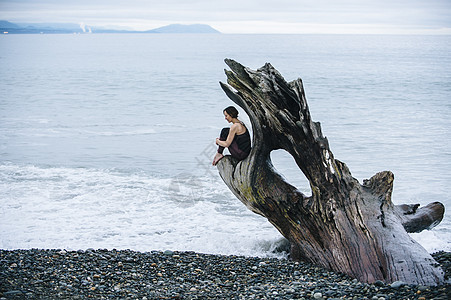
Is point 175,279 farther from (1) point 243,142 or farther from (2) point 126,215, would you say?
(2) point 126,215

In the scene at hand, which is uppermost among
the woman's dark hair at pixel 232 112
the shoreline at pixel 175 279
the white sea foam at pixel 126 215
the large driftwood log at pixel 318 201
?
the woman's dark hair at pixel 232 112

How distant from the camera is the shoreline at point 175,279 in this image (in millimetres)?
5611

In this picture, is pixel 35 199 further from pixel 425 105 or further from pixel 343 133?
pixel 425 105

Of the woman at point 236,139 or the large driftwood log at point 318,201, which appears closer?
the large driftwood log at point 318,201

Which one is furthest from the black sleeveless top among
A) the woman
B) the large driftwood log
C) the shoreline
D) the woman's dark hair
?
the shoreline

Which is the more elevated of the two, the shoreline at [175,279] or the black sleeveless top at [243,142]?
the black sleeveless top at [243,142]

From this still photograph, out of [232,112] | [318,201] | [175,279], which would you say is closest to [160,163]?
[232,112]

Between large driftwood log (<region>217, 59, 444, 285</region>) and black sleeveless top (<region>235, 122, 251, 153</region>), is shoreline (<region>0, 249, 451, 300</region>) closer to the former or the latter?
large driftwood log (<region>217, 59, 444, 285</region>)

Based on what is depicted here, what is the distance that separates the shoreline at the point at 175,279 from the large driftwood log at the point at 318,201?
300 millimetres

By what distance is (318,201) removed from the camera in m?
6.82

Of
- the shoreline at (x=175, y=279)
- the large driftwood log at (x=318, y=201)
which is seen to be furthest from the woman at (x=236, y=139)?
the shoreline at (x=175, y=279)

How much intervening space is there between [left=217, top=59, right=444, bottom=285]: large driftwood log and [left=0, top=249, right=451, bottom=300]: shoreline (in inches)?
11.8

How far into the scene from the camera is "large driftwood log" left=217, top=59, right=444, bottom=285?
6262 millimetres

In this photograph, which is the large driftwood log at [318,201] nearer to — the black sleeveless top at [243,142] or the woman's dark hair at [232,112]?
the black sleeveless top at [243,142]
